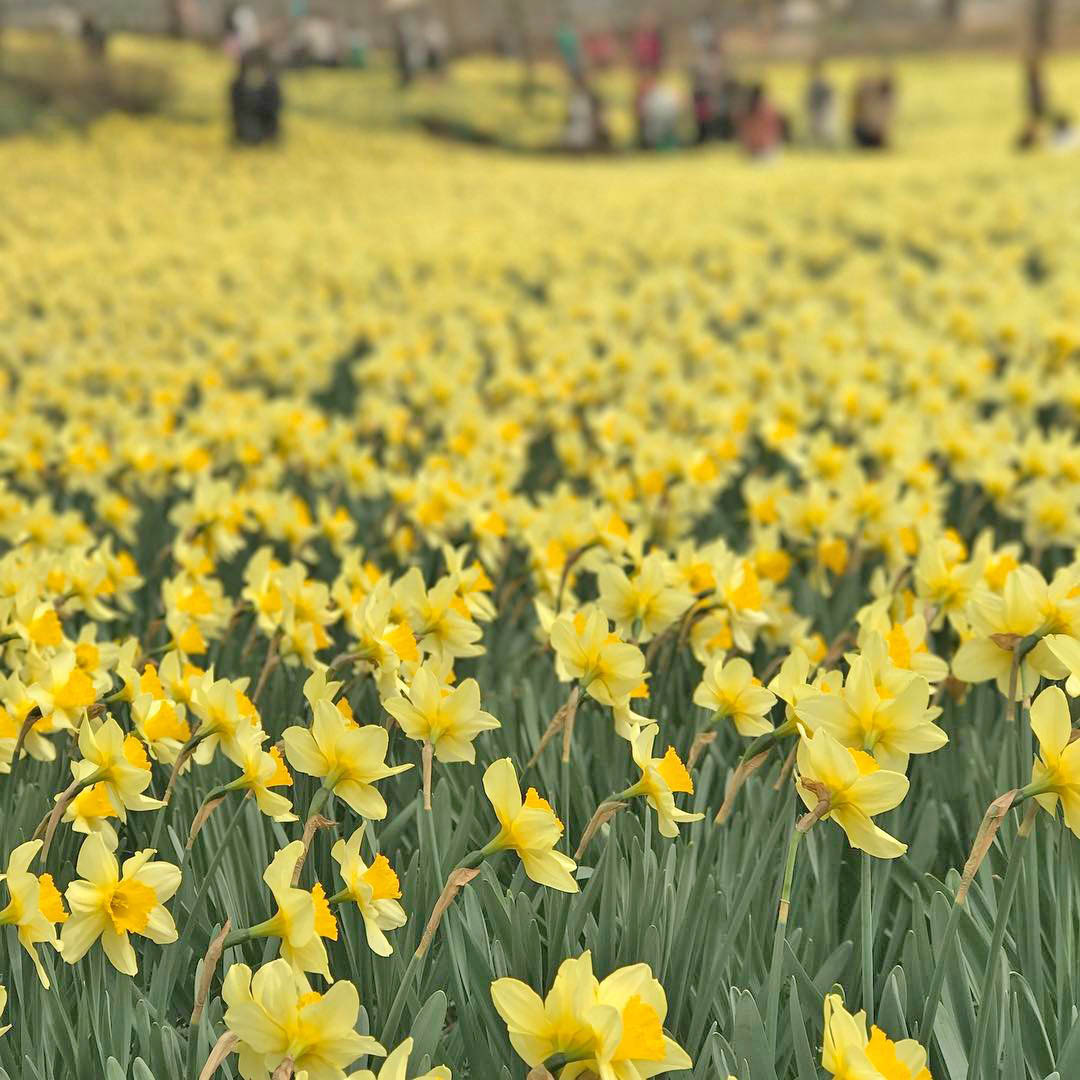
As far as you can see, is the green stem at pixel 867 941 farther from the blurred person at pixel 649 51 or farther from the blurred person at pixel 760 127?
the blurred person at pixel 649 51

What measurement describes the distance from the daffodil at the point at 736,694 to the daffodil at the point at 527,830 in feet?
1.19

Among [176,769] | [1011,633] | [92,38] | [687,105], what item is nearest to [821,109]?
[687,105]

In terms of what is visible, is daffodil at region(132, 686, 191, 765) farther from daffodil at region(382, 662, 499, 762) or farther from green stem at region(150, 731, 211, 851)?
daffodil at region(382, 662, 499, 762)

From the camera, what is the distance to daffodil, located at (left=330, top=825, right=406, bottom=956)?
127 centimetres

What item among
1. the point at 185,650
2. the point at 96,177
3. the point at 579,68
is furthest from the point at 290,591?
the point at 579,68

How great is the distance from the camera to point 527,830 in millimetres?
1272

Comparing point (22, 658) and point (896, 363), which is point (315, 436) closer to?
point (22, 658)

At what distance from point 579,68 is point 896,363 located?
891 inches

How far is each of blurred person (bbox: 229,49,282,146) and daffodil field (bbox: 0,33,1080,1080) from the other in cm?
1422

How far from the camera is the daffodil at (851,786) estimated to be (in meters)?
1.20

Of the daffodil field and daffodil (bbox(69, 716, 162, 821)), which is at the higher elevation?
daffodil (bbox(69, 716, 162, 821))

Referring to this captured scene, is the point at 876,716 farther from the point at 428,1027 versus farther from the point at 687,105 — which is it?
the point at 687,105

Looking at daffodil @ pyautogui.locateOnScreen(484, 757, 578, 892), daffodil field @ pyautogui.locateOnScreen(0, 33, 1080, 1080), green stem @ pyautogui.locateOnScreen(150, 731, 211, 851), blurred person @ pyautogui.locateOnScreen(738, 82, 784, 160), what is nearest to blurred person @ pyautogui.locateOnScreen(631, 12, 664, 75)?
blurred person @ pyautogui.locateOnScreen(738, 82, 784, 160)

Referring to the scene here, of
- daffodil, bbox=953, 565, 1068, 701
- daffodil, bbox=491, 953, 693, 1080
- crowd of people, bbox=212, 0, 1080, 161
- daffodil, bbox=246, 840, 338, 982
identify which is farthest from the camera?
crowd of people, bbox=212, 0, 1080, 161
